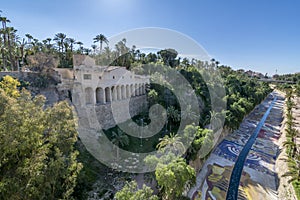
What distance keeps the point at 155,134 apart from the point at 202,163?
8600 millimetres

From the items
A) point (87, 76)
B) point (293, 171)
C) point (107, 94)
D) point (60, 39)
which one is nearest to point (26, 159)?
point (87, 76)

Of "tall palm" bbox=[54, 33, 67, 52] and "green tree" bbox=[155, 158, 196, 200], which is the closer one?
"green tree" bbox=[155, 158, 196, 200]

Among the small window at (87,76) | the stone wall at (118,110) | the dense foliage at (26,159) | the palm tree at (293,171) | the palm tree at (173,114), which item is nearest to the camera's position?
the dense foliage at (26,159)

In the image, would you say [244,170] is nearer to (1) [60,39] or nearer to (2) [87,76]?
(2) [87,76]

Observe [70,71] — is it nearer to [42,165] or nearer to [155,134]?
[155,134]

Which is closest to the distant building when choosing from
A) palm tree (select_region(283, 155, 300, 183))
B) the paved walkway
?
the paved walkway

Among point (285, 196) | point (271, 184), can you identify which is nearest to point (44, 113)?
point (285, 196)

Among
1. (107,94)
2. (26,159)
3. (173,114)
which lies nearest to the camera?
(26,159)

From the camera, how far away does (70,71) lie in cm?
2828

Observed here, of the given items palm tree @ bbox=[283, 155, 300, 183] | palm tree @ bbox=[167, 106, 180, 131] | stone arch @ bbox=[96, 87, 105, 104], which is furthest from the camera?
palm tree @ bbox=[167, 106, 180, 131]

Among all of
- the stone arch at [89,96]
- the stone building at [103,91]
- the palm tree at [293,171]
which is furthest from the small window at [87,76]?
the palm tree at [293,171]

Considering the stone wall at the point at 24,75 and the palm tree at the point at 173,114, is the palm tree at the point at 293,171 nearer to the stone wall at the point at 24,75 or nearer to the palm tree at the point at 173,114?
the palm tree at the point at 173,114

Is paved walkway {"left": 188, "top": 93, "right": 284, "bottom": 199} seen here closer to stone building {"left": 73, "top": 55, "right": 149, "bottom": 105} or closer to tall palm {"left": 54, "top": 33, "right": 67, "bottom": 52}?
stone building {"left": 73, "top": 55, "right": 149, "bottom": 105}

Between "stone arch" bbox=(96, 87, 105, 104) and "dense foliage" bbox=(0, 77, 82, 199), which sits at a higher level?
"stone arch" bbox=(96, 87, 105, 104)
